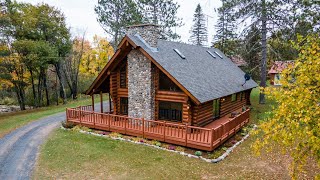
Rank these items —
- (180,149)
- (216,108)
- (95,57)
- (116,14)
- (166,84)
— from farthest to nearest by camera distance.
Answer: (95,57) < (116,14) < (216,108) < (166,84) < (180,149)

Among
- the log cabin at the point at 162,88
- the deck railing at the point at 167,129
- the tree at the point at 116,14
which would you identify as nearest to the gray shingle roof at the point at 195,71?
the log cabin at the point at 162,88

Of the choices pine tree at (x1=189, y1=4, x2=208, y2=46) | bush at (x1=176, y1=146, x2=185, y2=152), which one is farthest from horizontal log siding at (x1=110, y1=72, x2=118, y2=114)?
pine tree at (x1=189, y1=4, x2=208, y2=46)

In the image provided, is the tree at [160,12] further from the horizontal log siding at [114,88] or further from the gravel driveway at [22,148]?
the gravel driveway at [22,148]

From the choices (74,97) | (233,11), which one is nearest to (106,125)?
(233,11)

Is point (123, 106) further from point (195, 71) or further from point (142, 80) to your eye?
point (195, 71)

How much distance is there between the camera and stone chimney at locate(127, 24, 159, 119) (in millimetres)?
15125

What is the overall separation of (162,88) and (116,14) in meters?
19.8

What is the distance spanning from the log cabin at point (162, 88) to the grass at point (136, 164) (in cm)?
129

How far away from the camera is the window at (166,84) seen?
48.1ft

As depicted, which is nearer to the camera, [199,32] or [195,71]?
[195,71]

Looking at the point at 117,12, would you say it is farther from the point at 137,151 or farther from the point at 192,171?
the point at 192,171

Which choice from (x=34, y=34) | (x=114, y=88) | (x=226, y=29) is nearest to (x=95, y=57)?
(x=34, y=34)

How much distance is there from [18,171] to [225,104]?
14.7 meters

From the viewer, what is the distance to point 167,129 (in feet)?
46.2
